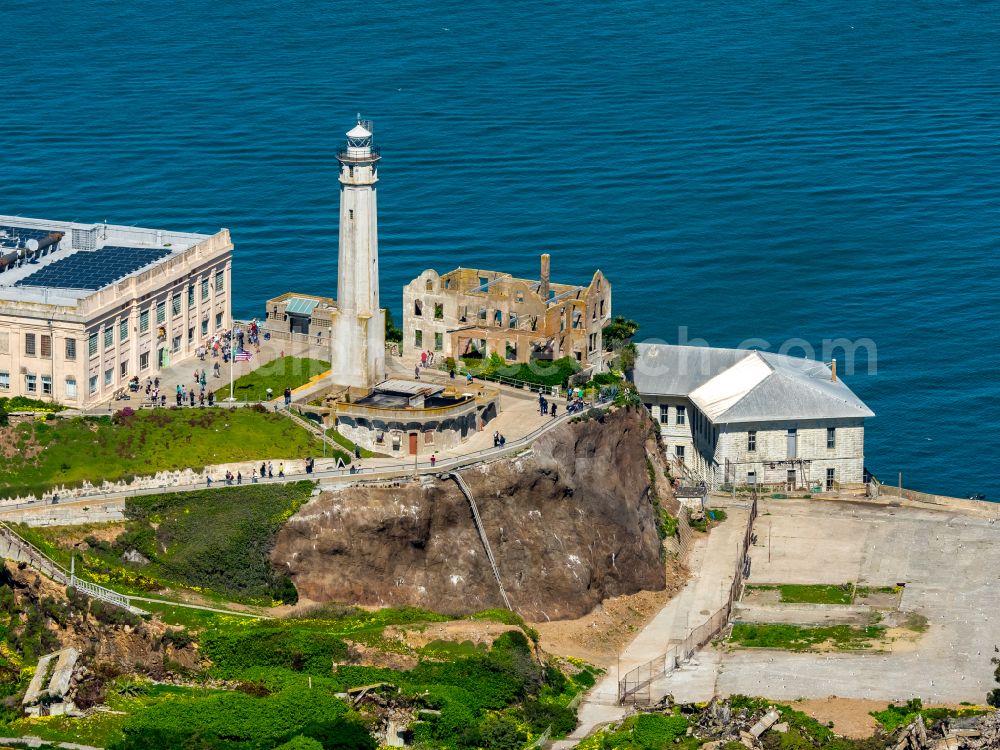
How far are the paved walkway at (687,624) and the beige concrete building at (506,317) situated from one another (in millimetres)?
16205

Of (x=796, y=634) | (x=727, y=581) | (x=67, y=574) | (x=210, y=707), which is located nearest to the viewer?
(x=210, y=707)

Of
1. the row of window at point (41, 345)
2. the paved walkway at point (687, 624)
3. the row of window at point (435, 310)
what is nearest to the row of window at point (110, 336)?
the row of window at point (41, 345)

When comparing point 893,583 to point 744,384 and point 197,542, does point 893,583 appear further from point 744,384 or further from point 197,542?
point 197,542

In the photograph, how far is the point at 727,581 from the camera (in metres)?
171

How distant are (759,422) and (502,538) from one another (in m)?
28.3

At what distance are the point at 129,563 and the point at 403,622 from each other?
58.2 feet

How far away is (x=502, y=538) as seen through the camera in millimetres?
163750

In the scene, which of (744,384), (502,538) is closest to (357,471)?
(502,538)

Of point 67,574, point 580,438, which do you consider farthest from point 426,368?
point 67,574

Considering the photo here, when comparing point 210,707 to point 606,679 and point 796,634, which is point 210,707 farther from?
point 796,634

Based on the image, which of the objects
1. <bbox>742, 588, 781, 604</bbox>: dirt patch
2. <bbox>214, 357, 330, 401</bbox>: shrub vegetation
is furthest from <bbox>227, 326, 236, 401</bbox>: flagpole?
<bbox>742, 588, 781, 604</bbox>: dirt patch

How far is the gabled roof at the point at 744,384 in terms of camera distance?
18362cm

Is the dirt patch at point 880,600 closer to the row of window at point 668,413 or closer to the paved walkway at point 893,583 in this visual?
the paved walkway at point 893,583

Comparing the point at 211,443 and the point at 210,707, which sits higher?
the point at 211,443
